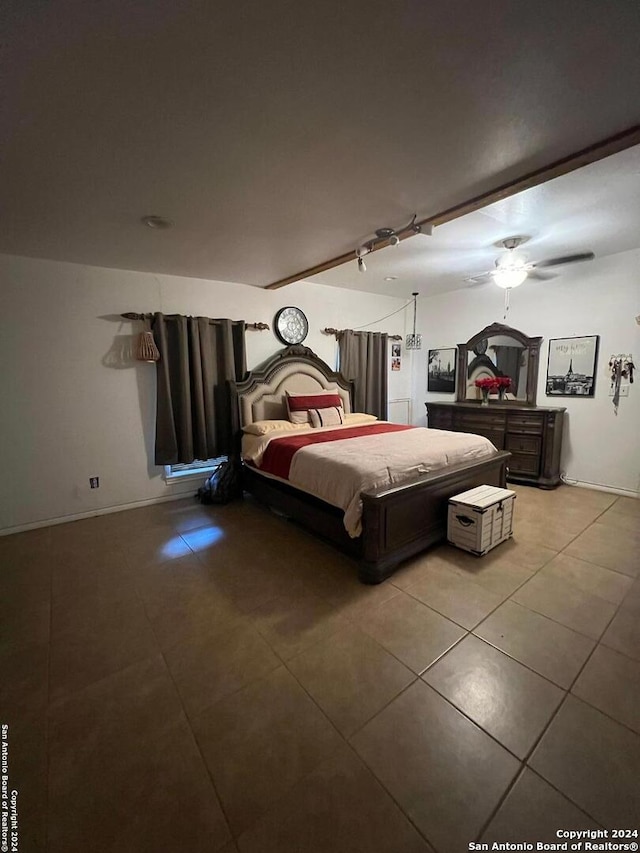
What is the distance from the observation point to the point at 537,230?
2.91m

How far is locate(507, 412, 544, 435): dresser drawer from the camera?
4.10 m

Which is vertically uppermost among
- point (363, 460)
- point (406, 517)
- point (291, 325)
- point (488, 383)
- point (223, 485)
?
point (291, 325)

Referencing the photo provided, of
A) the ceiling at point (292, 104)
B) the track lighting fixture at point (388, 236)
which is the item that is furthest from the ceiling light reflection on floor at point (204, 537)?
the track lighting fixture at point (388, 236)

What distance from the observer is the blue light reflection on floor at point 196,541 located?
2.84m

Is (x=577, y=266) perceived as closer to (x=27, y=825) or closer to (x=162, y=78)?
(x=162, y=78)

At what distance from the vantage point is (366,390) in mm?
5418

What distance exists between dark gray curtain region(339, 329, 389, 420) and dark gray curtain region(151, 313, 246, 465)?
1.64 m

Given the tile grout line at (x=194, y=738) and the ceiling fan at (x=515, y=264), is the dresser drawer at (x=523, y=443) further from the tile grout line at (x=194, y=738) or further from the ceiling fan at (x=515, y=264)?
the tile grout line at (x=194, y=738)

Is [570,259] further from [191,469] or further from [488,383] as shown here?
[191,469]

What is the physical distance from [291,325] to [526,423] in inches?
127

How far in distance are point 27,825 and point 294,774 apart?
865 mm

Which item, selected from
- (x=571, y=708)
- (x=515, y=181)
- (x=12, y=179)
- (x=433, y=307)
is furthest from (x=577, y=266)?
(x=12, y=179)

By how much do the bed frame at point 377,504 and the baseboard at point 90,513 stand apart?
2.77ft

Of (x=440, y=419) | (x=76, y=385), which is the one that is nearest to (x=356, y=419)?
(x=440, y=419)
